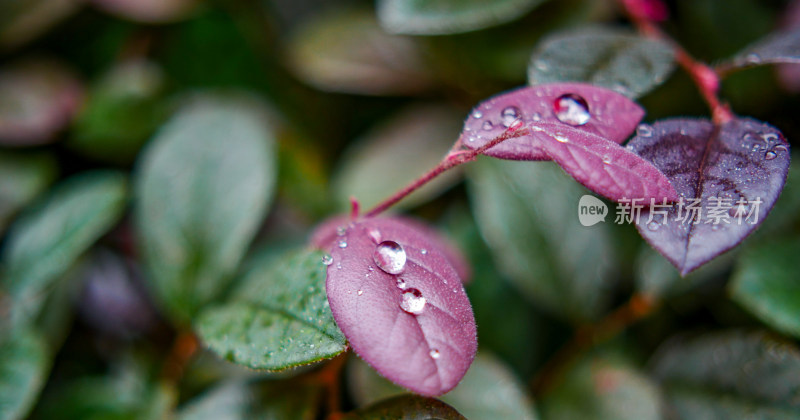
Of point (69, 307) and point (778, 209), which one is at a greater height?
point (778, 209)

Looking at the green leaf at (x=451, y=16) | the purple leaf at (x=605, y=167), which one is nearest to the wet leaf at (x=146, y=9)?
the green leaf at (x=451, y=16)

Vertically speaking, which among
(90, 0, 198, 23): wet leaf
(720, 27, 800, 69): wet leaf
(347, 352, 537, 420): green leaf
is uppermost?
(720, 27, 800, 69): wet leaf

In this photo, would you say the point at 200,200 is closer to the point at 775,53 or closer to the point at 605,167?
the point at 605,167

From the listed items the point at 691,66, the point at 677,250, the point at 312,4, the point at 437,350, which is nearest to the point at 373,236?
the point at 437,350

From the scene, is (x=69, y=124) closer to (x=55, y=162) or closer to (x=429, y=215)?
(x=55, y=162)

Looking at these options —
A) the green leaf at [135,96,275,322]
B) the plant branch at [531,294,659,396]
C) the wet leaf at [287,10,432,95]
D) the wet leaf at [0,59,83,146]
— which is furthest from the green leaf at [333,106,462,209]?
the wet leaf at [0,59,83,146]

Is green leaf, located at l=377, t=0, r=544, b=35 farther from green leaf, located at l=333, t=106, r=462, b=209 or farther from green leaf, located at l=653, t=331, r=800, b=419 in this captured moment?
green leaf, located at l=653, t=331, r=800, b=419
